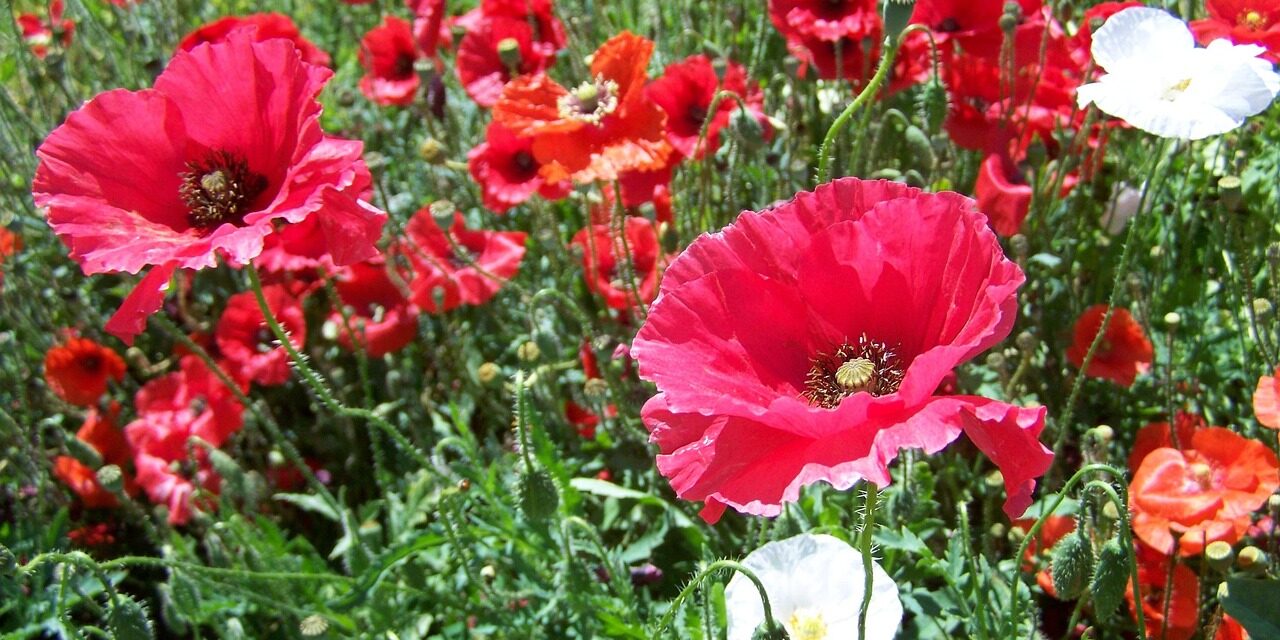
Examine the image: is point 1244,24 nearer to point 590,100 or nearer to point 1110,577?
point 1110,577

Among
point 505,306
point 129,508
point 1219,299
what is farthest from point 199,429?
point 1219,299

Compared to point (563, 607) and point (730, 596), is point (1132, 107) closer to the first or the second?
point (730, 596)

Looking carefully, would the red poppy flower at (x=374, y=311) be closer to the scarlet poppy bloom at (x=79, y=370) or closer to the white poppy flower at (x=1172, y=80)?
the scarlet poppy bloom at (x=79, y=370)

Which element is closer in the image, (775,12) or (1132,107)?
(1132,107)

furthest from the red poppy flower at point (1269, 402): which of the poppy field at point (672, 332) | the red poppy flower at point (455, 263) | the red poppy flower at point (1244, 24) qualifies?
the red poppy flower at point (455, 263)

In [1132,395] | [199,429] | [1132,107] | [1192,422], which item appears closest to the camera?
[1132,107]

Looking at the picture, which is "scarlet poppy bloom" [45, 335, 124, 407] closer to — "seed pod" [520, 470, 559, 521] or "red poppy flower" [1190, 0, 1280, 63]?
"seed pod" [520, 470, 559, 521]

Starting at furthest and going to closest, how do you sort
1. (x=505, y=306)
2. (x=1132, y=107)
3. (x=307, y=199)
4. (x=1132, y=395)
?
(x=505, y=306)
(x=1132, y=395)
(x=307, y=199)
(x=1132, y=107)
